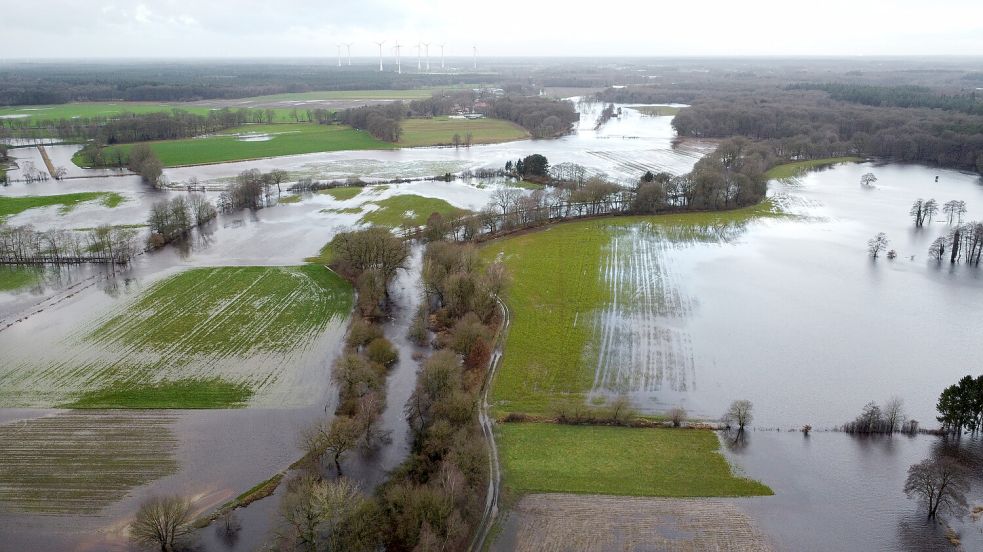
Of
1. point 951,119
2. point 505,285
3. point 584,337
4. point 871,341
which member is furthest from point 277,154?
point 951,119

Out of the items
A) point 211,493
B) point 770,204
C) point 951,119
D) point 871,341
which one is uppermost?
point 951,119

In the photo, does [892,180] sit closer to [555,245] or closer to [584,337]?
[555,245]

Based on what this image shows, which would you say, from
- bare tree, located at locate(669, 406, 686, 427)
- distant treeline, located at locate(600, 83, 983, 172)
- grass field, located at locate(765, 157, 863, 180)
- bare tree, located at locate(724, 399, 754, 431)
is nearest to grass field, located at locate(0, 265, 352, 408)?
bare tree, located at locate(669, 406, 686, 427)

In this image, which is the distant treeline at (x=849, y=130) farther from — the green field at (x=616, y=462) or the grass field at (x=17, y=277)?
the grass field at (x=17, y=277)

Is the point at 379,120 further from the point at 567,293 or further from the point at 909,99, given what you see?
the point at 909,99

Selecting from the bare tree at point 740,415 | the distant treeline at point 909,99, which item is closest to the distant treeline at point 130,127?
the bare tree at point 740,415

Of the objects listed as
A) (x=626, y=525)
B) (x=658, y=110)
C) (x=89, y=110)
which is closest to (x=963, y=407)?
(x=626, y=525)

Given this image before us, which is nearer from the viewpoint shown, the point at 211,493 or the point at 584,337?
the point at 211,493
